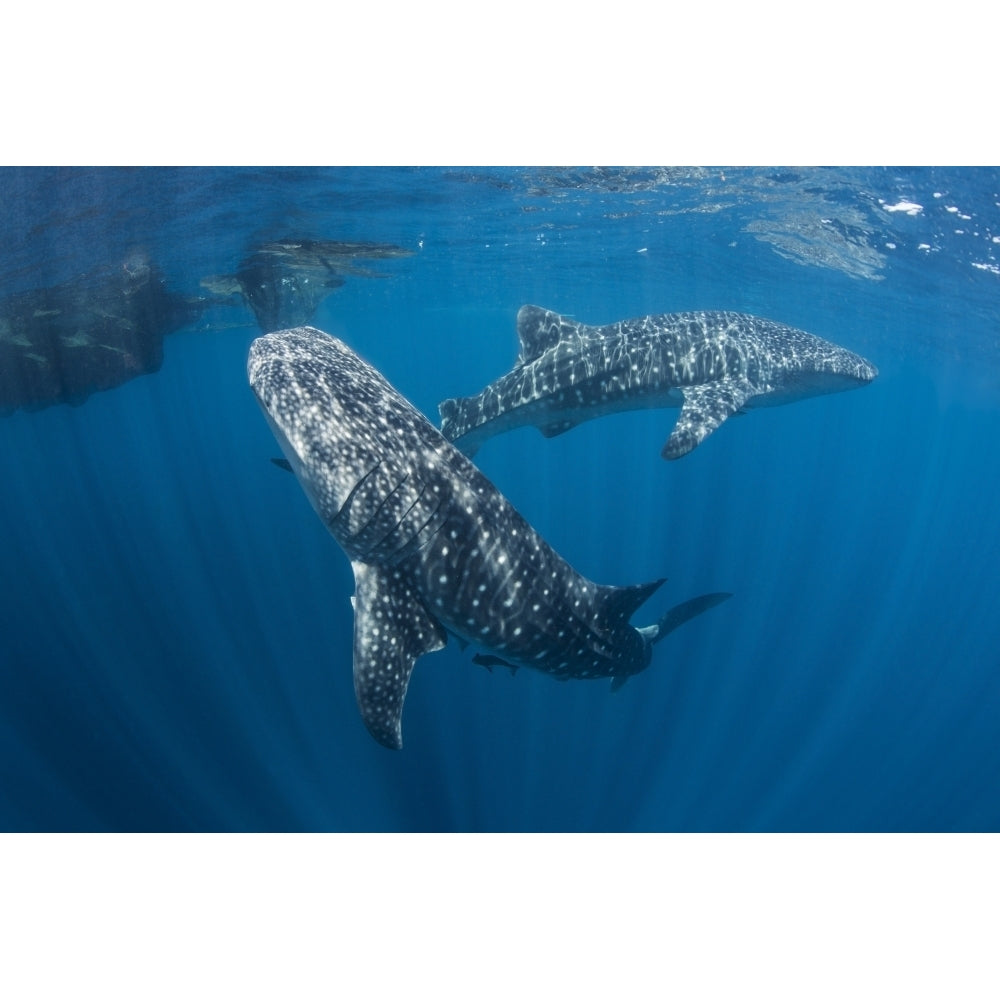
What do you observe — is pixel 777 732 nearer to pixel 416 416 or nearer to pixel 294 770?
pixel 294 770

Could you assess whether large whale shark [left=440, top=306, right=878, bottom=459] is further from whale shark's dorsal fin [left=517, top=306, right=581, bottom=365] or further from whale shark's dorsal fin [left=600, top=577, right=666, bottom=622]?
whale shark's dorsal fin [left=600, top=577, right=666, bottom=622]

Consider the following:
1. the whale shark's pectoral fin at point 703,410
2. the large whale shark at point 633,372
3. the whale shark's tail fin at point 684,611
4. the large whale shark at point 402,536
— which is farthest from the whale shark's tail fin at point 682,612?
the large whale shark at point 633,372

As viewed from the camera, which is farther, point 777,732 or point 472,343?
point 472,343

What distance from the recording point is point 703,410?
9.62 meters

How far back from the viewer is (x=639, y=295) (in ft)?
94.7

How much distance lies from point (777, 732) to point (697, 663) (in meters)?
2.51

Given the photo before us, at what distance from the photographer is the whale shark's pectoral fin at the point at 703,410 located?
348 inches

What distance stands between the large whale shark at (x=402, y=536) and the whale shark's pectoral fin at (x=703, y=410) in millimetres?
3427

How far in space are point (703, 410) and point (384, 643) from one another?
665 cm

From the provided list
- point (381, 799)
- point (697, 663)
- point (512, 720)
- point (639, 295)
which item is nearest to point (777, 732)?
point (697, 663)

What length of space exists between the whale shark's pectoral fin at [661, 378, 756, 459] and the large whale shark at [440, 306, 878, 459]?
21 millimetres

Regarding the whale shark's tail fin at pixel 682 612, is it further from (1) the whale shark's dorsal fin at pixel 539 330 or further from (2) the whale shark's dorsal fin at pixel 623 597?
(1) the whale shark's dorsal fin at pixel 539 330

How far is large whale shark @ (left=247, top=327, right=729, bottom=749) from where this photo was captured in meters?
5.04

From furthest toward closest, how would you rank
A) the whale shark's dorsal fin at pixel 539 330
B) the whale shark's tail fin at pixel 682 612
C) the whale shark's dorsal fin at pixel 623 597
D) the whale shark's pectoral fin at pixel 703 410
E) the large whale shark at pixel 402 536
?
the whale shark's dorsal fin at pixel 539 330
the whale shark's pectoral fin at pixel 703 410
the whale shark's tail fin at pixel 682 612
the whale shark's dorsal fin at pixel 623 597
the large whale shark at pixel 402 536
